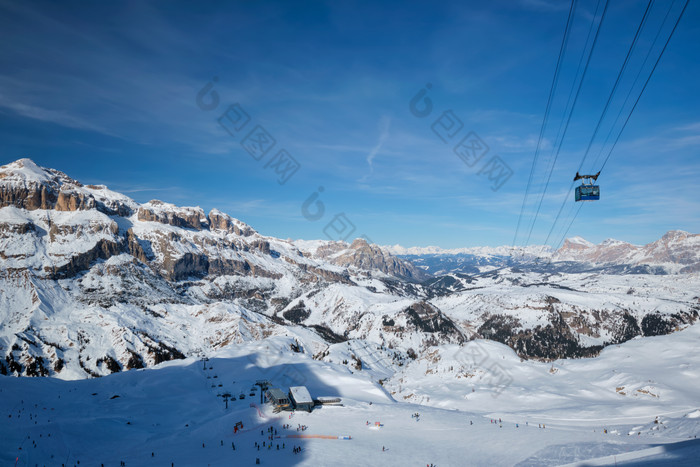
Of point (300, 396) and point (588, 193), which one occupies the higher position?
point (588, 193)

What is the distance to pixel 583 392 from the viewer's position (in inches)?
4018

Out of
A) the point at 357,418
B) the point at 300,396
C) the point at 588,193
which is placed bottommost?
the point at 357,418

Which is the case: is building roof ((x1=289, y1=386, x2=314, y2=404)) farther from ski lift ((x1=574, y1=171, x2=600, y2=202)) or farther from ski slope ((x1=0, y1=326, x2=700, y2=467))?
ski lift ((x1=574, y1=171, x2=600, y2=202))

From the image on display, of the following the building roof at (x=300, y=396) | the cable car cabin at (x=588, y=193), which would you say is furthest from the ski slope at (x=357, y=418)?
the cable car cabin at (x=588, y=193)

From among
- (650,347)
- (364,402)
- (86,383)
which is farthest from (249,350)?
(650,347)

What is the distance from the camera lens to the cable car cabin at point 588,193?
1497 inches

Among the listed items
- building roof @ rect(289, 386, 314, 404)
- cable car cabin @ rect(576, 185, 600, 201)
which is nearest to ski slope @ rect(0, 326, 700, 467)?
building roof @ rect(289, 386, 314, 404)

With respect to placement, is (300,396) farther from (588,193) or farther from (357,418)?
(588,193)

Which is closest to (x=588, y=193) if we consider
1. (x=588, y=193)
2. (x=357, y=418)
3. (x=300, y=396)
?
(x=588, y=193)

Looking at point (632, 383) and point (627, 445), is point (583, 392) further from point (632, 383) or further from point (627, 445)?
point (627, 445)

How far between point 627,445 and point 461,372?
91.6 meters

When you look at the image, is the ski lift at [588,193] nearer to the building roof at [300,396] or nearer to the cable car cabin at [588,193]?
the cable car cabin at [588,193]

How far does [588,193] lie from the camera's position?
38.1 metres

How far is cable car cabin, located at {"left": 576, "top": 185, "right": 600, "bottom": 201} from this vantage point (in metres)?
38.0
